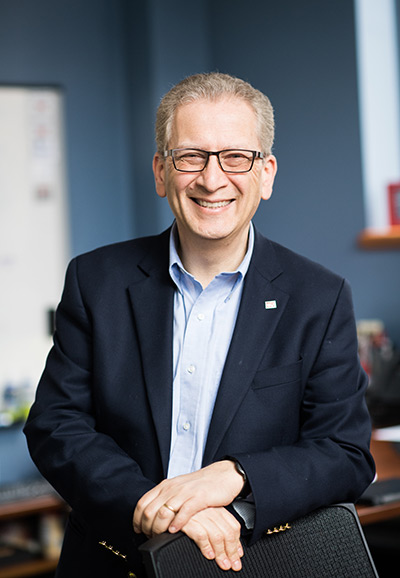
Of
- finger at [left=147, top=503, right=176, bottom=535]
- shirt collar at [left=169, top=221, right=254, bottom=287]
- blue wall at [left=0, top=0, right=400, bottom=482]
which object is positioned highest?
blue wall at [left=0, top=0, right=400, bottom=482]

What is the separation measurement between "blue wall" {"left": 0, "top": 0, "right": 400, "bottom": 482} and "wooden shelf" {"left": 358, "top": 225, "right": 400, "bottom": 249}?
4 centimetres

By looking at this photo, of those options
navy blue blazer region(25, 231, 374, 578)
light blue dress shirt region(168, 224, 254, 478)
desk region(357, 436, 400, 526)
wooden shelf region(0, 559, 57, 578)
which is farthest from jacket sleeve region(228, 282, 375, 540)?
→ wooden shelf region(0, 559, 57, 578)

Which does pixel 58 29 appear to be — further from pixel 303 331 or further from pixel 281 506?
pixel 281 506

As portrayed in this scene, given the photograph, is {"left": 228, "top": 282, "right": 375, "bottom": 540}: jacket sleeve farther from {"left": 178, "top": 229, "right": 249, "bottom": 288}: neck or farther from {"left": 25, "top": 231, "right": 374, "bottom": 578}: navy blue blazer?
{"left": 178, "top": 229, "right": 249, "bottom": 288}: neck

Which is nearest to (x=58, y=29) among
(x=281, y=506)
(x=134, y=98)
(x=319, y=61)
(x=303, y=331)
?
(x=134, y=98)

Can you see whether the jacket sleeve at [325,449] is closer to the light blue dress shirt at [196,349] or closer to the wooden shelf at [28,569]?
the light blue dress shirt at [196,349]

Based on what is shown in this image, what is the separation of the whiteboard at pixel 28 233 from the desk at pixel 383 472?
5.84ft

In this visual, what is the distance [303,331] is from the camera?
1496 mm

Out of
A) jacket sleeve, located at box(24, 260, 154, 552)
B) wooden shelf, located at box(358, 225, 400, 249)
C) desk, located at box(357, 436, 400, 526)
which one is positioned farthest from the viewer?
wooden shelf, located at box(358, 225, 400, 249)

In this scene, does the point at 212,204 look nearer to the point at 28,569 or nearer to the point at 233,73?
the point at 28,569

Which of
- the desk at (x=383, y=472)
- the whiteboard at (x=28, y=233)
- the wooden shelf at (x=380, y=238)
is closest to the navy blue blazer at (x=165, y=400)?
the desk at (x=383, y=472)

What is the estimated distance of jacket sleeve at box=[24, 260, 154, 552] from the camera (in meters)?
1.39

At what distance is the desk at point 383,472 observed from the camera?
214cm

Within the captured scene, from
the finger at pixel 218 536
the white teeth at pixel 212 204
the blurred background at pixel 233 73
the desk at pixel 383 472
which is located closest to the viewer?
the finger at pixel 218 536
